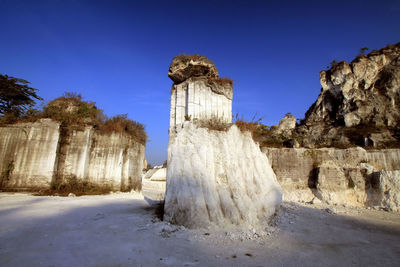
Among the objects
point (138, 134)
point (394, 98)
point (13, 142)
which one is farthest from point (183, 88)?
point (394, 98)

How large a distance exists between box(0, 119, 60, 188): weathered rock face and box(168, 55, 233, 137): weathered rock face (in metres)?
7.45

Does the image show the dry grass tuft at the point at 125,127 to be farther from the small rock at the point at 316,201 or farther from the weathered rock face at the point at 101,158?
the small rock at the point at 316,201

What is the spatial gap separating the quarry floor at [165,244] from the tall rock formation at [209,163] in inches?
17.7

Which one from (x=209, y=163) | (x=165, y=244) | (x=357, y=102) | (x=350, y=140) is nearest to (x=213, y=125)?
(x=209, y=163)

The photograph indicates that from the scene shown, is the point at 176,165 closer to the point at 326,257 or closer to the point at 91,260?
the point at 91,260

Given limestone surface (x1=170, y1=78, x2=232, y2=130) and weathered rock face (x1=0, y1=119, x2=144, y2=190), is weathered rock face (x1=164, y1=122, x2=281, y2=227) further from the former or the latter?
weathered rock face (x1=0, y1=119, x2=144, y2=190)

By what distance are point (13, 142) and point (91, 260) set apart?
35.4 feet

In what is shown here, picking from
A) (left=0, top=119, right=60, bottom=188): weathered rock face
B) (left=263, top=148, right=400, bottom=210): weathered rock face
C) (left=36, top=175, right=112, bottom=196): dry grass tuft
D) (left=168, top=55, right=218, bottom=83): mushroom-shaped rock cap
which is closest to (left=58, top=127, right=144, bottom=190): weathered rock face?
(left=36, top=175, right=112, bottom=196): dry grass tuft

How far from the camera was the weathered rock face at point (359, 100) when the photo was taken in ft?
91.1

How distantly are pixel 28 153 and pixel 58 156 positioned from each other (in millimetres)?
1276

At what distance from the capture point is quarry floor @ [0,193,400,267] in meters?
2.95

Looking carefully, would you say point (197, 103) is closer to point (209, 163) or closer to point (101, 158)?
point (209, 163)

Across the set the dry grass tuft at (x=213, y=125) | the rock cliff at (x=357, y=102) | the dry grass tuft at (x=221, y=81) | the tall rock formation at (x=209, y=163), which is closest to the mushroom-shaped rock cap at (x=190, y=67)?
the tall rock formation at (x=209, y=163)

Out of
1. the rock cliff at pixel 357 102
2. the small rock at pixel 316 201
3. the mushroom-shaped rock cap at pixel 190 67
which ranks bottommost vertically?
the small rock at pixel 316 201
